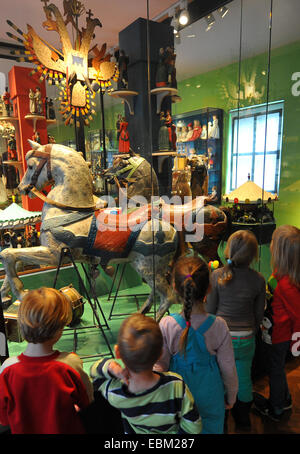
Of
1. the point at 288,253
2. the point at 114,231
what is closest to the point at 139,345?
the point at 288,253

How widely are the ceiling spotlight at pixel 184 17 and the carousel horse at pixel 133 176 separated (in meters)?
1.18

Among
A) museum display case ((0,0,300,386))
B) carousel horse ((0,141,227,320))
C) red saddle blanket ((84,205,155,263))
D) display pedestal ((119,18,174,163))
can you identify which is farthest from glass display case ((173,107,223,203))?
red saddle blanket ((84,205,155,263))

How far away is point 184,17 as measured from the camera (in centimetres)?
255

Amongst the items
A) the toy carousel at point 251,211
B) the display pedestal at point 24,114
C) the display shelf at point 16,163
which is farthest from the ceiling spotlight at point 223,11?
the display shelf at point 16,163

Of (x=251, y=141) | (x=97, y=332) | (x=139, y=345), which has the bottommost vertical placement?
(x=97, y=332)

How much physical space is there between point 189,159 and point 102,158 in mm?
793

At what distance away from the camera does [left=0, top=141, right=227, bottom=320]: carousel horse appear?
98.1 inches

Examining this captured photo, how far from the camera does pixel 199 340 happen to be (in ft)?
4.45

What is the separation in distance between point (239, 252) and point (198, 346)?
0.72m

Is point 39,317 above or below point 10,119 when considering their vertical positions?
below

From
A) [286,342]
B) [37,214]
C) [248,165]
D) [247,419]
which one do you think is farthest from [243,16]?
[247,419]

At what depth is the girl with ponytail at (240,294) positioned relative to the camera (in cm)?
190

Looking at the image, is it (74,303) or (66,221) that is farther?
(74,303)

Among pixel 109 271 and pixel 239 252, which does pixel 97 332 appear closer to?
pixel 109 271
